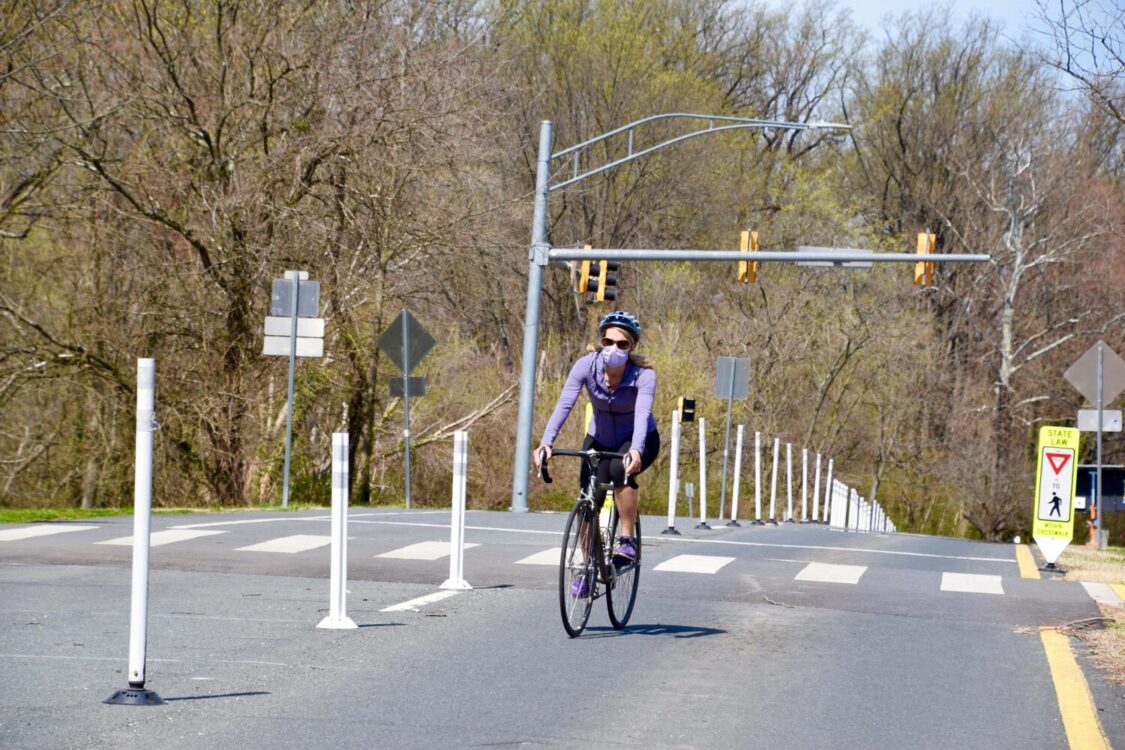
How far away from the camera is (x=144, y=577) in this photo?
285 inches

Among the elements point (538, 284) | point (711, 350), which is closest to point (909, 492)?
point (711, 350)

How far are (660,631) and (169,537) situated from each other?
6932 mm

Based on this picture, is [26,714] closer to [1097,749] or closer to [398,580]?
[1097,749]

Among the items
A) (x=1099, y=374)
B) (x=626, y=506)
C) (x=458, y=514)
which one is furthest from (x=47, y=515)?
(x=1099, y=374)

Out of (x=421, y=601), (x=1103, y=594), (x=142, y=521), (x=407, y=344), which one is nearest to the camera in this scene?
(x=142, y=521)

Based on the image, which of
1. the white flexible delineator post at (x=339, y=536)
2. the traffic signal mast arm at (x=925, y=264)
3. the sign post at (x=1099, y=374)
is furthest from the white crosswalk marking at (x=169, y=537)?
the traffic signal mast arm at (x=925, y=264)

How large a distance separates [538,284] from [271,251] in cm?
461

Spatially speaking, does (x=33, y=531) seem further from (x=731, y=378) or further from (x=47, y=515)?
(x=731, y=378)

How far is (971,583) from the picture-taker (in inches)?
602

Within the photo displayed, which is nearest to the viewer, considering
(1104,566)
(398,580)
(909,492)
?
(398,580)

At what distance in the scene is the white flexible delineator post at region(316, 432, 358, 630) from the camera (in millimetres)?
9578

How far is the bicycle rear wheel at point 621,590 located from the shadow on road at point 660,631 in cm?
7

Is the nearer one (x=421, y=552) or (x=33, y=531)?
(x=421, y=552)

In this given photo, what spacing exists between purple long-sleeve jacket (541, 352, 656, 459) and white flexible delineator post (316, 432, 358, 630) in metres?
1.12
